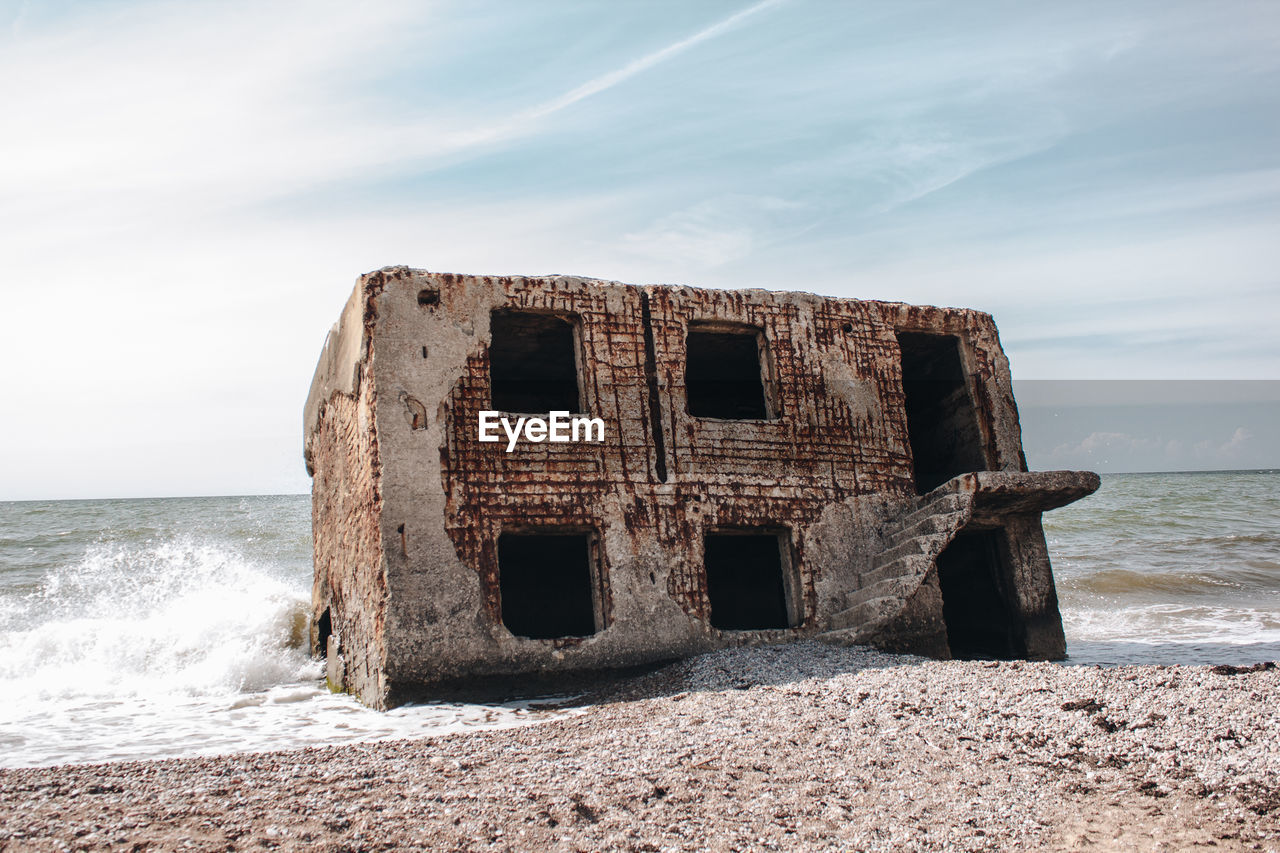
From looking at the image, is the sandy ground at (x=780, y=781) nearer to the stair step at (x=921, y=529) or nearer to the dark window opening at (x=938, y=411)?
the stair step at (x=921, y=529)

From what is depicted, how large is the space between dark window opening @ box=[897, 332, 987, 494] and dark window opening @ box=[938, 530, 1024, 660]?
894 mm

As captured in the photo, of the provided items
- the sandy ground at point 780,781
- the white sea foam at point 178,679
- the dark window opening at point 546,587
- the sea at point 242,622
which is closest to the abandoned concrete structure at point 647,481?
the white sea foam at point 178,679

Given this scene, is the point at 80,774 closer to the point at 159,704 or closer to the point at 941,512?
the point at 159,704

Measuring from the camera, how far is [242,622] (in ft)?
43.3

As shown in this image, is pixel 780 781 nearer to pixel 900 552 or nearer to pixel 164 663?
pixel 900 552

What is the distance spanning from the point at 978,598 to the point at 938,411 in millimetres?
2308

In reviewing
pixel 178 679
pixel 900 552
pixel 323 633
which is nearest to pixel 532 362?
pixel 323 633

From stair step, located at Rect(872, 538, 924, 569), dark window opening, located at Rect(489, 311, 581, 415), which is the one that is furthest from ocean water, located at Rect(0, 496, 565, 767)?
stair step, located at Rect(872, 538, 924, 569)

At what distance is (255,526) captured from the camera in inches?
1196

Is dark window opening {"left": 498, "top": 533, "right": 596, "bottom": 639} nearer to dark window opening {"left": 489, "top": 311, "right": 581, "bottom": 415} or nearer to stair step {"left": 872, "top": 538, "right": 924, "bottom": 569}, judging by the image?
dark window opening {"left": 489, "top": 311, "right": 581, "bottom": 415}

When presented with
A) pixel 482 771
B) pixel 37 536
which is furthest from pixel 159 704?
pixel 37 536

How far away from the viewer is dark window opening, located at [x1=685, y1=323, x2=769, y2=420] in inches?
408

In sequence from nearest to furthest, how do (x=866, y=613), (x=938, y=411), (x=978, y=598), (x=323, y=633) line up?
(x=866, y=613) → (x=978, y=598) → (x=323, y=633) → (x=938, y=411)

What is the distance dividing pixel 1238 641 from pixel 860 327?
758cm
